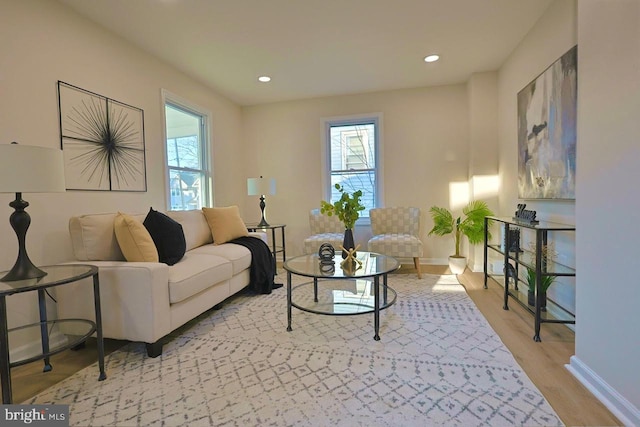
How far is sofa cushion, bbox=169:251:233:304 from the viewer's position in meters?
2.18

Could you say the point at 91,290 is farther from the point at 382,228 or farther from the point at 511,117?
the point at 511,117

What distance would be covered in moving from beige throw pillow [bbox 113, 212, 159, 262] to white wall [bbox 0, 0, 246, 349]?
527 millimetres

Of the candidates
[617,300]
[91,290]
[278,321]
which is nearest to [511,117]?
[617,300]

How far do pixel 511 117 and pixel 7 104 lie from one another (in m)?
4.55

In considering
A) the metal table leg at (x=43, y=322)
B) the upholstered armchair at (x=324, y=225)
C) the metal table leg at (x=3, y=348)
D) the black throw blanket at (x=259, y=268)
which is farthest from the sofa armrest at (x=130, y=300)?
the upholstered armchair at (x=324, y=225)

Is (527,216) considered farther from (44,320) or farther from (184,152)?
(184,152)

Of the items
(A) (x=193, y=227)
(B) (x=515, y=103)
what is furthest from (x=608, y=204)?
(A) (x=193, y=227)

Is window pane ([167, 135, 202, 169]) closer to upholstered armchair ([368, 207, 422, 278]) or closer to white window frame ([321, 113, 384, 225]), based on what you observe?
white window frame ([321, 113, 384, 225])

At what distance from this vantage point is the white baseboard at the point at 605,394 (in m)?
1.38

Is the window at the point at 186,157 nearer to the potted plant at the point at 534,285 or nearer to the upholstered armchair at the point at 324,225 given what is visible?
the upholstered armchair at the point at 324,225

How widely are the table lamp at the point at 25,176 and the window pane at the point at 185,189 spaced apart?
2.00 m

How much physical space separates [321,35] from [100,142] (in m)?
2.24

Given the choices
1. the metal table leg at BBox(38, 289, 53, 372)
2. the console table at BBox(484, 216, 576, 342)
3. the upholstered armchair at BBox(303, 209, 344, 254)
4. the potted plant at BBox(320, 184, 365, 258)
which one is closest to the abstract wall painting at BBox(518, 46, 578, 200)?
the console table at BBox(484, 216, 576, 342)

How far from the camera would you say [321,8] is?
259 cm
